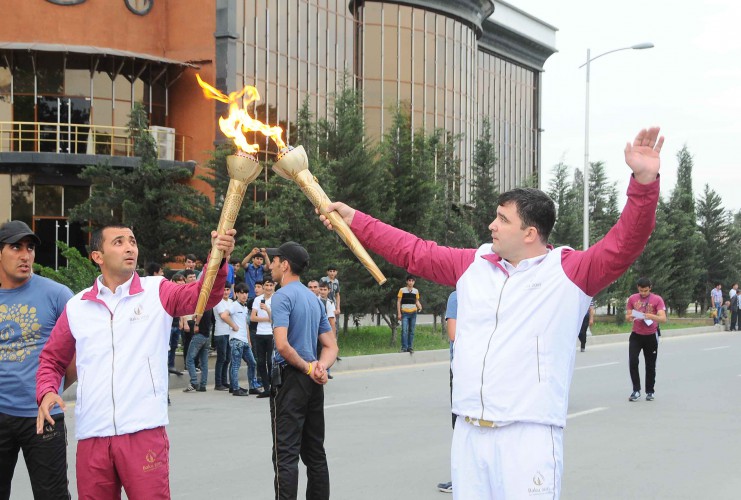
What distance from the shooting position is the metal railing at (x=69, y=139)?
3075 centimetres

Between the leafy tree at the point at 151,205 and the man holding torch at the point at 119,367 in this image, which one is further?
the leafy tree at the point at 151,205

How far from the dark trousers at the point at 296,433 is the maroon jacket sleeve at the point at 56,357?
1.79m

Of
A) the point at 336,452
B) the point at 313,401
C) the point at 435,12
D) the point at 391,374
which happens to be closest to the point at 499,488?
the point at 313,401

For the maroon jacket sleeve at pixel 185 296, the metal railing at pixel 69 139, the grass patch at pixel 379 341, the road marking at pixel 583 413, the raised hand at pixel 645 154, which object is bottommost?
the grass patch at pixel 379 341

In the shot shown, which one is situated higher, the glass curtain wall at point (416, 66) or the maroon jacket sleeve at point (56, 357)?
the glass curtain wall at point (416, 66)

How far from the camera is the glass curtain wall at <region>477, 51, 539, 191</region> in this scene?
56812 mm

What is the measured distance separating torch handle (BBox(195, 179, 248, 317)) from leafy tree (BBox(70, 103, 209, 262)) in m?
19.8

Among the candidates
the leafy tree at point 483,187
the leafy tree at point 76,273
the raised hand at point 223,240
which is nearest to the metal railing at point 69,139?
the leafy tree at point 483,187

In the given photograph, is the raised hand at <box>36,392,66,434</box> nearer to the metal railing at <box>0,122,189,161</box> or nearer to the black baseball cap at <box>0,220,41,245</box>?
the black baseball cap at <box>0,220,41,245</box>

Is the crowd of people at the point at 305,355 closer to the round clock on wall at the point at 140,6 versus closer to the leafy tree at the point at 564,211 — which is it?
the round clock on wall at the point at 140,6

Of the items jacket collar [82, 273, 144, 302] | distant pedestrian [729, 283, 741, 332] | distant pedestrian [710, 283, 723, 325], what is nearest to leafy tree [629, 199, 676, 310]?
distant pedestrian [710, 283, 723, 325]

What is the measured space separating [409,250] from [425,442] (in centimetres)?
616

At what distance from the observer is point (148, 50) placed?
33250 mm

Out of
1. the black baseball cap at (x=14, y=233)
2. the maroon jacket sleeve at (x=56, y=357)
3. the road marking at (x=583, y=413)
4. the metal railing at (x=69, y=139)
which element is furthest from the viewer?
the metal railing at (x=69, y=139)
